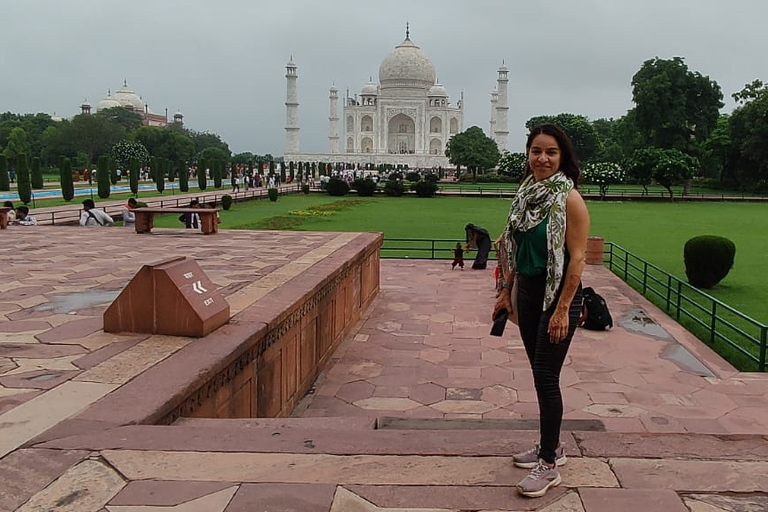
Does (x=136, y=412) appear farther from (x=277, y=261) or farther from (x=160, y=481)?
(x=277, y=261)

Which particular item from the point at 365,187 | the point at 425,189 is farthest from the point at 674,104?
the point at 365,187

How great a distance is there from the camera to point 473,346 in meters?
5.96

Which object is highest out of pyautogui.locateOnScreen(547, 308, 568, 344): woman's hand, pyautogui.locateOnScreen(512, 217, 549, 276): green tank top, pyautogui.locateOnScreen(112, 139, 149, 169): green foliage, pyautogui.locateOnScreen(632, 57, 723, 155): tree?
pyautogui.locateOnScreen(632, 57, 723, 155): tree

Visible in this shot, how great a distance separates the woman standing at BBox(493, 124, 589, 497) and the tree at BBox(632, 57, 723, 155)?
38957mm

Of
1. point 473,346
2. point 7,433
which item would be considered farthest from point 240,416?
point 473,346

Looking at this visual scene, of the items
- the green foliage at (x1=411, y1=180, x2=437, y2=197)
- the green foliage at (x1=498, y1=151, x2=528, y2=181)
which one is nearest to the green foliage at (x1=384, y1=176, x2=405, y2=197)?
the green foliage at (x1=411, y1=180, x2=437, y2=197)

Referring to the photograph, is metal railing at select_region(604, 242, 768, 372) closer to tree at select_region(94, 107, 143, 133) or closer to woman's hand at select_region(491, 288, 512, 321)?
woman's hand at select_region(491, 288, 512, 321)

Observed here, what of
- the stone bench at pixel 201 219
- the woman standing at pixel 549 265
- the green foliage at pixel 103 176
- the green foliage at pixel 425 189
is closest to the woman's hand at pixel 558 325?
the woman standing at pixel 549 265

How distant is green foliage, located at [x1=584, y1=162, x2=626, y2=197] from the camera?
31.2 m

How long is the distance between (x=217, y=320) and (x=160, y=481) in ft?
5.31

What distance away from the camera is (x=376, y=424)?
9.52ft

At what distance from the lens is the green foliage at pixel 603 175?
31.2m

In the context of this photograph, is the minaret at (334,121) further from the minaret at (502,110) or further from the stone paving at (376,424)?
the stone paving at (376,424)

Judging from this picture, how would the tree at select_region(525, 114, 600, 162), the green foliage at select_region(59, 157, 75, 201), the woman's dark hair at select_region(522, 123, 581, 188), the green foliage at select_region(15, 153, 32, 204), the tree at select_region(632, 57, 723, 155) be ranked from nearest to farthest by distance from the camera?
the woman's dark hair at select_region(522, 123, 581, 188)
the green foliage at select_region(15, 153, 32, 204)
the green foliage at select_region(59, 157, 75, 201)
the tree at select_region(632, 57, 723, 155)
the tree at select_region(525, 114, 600, 162)
